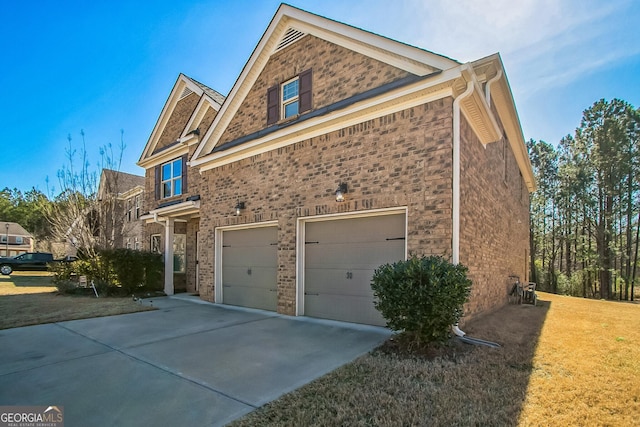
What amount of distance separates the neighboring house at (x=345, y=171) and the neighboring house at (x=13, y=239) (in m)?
54.6

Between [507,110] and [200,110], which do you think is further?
[200,110]

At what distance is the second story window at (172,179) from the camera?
50.0 feet

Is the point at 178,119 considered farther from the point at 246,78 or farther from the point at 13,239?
the point at 13,239

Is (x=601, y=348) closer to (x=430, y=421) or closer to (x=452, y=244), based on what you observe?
(x=452, y=244)

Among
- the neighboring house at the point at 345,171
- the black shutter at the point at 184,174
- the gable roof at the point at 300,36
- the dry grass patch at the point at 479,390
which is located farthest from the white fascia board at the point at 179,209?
the dry grass patch at the point at 479,390

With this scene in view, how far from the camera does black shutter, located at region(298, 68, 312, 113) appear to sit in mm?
9023

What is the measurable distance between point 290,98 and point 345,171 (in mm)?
3371

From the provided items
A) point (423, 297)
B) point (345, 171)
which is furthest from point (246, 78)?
point (423, 297)

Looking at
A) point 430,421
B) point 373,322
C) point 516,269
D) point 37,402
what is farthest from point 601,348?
A: point 516,269

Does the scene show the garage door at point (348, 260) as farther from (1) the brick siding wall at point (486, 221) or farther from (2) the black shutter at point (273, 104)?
(2) the black shutter at point (273, 104)

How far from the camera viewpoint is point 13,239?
5050 centimetres

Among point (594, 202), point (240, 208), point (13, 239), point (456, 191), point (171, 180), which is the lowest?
point (13, 239)

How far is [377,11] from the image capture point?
26.5ft

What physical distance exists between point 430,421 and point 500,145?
10259 mm
